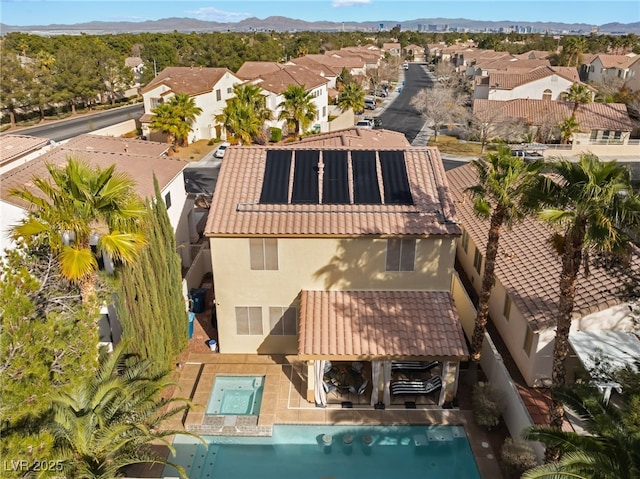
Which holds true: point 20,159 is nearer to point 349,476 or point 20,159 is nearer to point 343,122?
point 349,476

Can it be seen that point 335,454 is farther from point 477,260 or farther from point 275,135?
point 275,135

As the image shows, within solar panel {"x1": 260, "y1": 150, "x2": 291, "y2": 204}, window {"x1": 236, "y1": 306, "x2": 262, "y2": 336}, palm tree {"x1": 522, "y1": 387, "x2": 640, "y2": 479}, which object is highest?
solar panel {"x1": 260, "y1": 150, "x2": 291, "y2": 204}

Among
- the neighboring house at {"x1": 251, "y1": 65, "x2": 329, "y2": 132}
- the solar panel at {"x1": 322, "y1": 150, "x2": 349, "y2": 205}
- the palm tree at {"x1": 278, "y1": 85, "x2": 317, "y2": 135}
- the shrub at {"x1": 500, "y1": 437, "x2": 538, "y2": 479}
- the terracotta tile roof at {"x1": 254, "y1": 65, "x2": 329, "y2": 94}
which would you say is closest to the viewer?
the shrub at {"x1": 500, "y1": 437, "x2": 538, "y2": 479}

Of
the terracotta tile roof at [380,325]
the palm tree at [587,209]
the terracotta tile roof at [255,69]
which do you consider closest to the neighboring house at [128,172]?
the terracotta tile roof at [380,325]

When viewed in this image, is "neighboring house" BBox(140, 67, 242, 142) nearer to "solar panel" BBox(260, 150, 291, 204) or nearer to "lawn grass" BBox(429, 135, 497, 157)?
"lawn grass" BBox(429, 135, 497, 157)

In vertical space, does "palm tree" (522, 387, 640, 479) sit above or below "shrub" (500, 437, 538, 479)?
above

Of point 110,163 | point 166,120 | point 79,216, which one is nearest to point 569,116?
point 166,120

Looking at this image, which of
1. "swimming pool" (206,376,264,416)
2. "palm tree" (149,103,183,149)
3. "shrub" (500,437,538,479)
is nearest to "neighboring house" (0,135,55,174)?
"swimming pool" (206,376,264,416)

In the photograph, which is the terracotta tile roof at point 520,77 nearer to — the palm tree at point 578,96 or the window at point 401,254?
the palm tree at point 578,96
